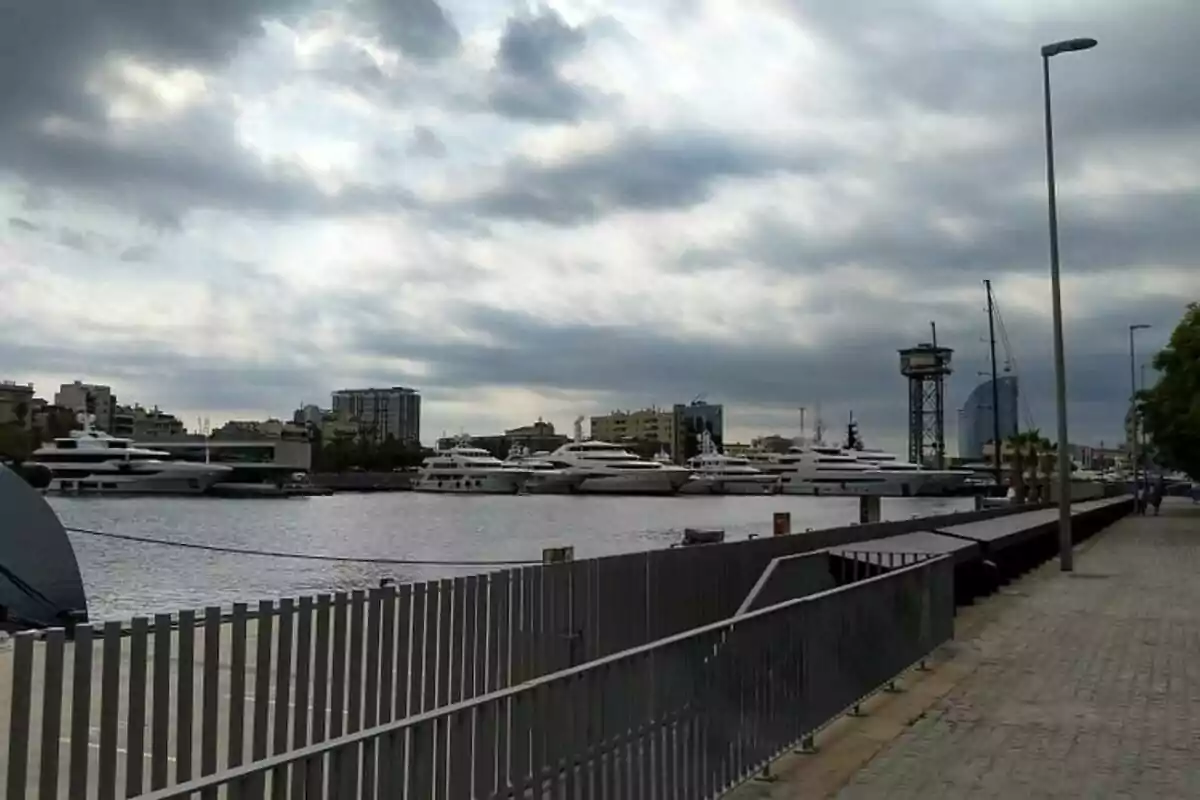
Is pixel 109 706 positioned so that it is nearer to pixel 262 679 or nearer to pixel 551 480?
pixel 262 679

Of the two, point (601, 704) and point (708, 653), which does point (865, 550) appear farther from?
point (601, 704)

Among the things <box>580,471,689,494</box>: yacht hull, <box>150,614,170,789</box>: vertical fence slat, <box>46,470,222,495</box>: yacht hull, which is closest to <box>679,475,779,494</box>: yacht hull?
<box>580,471,689,494</box>: yacht hull

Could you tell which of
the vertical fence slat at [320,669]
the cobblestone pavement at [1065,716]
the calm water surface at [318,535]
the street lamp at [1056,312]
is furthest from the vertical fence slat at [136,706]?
the street lamp at [1056,312]

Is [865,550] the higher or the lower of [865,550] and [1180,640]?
the higher

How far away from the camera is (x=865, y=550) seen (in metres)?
15.1

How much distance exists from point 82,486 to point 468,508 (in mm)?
29306

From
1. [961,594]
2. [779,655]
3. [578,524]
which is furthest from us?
[578,524]

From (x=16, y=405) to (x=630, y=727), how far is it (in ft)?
380

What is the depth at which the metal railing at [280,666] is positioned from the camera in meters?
4.71

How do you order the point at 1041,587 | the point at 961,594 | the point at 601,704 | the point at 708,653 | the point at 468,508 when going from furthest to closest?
the point at 468,508, the point at 1041,587, the point at 961,594, the point at 708,653, the point at 601,704

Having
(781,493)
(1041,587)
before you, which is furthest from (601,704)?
(781,493)

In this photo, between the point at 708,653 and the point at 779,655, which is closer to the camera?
the point at 708,653

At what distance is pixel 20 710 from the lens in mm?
4336

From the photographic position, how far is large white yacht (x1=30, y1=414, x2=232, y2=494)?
9700cm
